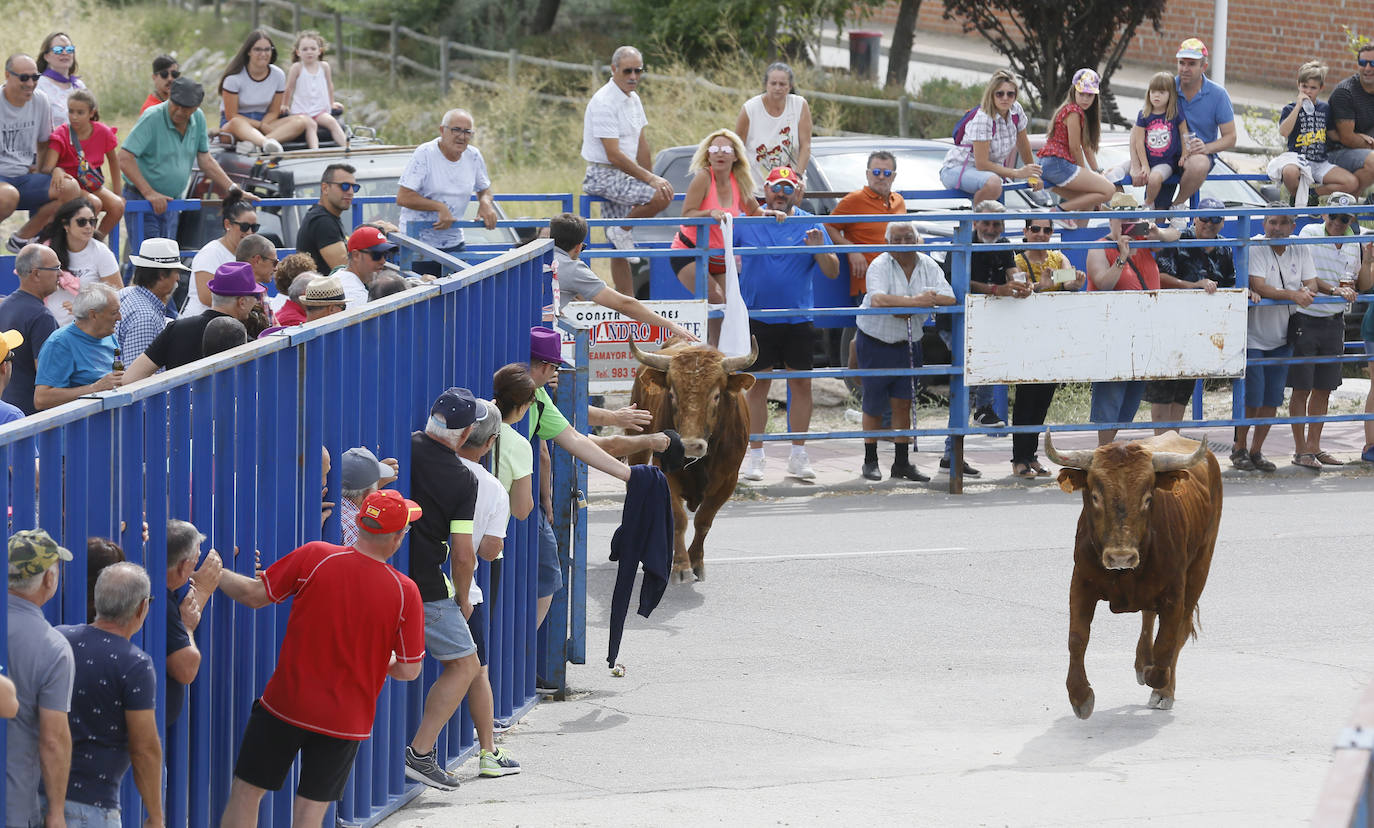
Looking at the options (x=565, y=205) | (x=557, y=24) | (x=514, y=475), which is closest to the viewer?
(x=514, y=475)

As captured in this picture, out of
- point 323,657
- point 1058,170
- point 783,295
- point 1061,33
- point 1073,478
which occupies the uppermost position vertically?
point 1061,33

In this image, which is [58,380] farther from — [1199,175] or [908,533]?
[1199,175]

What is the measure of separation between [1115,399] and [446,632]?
848 centimetres

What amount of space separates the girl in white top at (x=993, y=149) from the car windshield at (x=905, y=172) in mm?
773

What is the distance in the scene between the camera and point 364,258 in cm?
1059

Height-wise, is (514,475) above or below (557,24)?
below

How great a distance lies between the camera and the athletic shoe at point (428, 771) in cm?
754

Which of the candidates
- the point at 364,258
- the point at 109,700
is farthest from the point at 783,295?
the point at 109,700

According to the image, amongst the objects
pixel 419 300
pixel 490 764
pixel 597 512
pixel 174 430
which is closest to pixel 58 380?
pixel 419 300

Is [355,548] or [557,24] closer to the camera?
[355,548]

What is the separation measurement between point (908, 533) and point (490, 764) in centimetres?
543

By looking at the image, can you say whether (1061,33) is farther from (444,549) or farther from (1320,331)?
Answer: (444,549)

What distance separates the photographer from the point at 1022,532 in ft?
41.7

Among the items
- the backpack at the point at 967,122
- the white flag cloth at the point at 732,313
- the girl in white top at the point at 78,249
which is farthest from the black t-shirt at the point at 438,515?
the backpack at the point at 967,122
